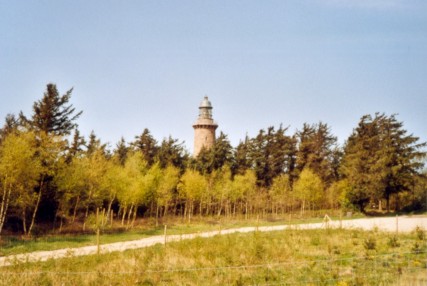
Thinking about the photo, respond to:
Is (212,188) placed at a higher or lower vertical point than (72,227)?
higher

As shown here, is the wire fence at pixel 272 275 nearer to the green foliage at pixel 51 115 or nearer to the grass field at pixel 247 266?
the grass field at pixel 247 266

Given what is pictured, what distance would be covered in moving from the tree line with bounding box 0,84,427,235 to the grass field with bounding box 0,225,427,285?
38.4 feet

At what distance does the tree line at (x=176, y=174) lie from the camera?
29.6 m

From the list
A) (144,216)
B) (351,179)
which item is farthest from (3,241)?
(351,179)

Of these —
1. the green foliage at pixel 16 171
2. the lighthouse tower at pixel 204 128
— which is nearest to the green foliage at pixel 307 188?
the lighthouse tower at pixel 204 128

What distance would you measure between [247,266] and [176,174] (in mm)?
38615

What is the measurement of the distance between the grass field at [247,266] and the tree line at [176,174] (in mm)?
11706

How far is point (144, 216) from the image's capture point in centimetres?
4791

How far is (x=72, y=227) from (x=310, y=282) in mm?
27152

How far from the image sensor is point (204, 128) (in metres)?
58.1

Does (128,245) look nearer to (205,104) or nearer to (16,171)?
(16,171)

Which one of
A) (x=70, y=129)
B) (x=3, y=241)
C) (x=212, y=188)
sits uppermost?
(x=70, y=129)

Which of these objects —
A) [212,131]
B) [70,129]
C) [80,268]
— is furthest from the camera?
[212,131]

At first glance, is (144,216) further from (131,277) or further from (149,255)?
(131,277)
